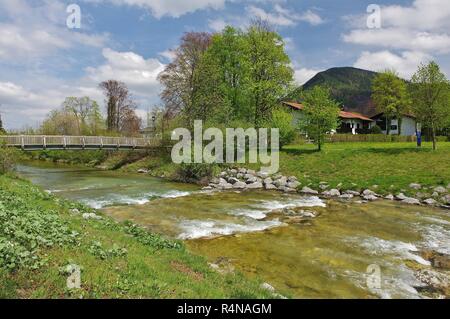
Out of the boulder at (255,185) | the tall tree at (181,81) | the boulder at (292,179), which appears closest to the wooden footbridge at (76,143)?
the tall tree at (181,81)

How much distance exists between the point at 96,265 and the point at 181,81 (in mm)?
40853

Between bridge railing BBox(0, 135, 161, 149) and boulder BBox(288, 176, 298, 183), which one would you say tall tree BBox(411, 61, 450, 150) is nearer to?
boulder BBox(288, 176, 298, 183)

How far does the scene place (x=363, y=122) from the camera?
81.4 meters

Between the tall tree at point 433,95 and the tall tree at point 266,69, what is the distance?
49.3 ft

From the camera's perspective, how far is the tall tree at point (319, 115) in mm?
38281

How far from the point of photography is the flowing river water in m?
9.52

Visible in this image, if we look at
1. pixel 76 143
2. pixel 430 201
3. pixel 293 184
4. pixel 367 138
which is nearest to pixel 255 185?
pixel 293 184

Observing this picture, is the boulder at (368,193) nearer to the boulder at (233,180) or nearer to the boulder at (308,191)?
the boulder at (308,191)

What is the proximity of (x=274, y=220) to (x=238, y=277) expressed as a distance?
8276 millimetres

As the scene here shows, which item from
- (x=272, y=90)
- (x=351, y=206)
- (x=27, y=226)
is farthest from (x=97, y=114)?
(x=27, y=226)

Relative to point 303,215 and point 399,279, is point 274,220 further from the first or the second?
point 399,279

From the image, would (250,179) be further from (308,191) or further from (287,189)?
(308,191)

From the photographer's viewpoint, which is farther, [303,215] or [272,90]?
[272,90]

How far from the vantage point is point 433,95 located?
33.9 metres
